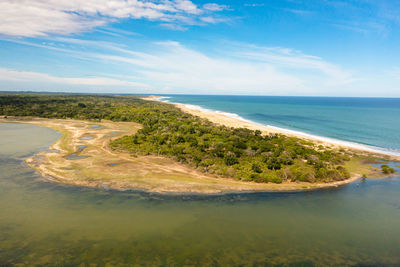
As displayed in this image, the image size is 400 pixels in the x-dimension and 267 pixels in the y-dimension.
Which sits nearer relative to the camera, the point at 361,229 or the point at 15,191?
the point at 361,229

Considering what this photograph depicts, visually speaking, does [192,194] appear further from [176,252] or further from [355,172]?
[355,172]

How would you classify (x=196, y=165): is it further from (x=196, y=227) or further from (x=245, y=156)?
(x=196, y=227)

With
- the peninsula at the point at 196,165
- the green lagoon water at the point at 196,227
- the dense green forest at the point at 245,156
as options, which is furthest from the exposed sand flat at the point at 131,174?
the green lagoon water at the point at 196,227

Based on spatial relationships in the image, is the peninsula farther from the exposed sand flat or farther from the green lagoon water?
the green lagoon water

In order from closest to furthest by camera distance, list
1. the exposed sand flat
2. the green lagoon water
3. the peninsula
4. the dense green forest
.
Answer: the green lagoon water
the exposed sand flat
the peninsula
the dense green forest

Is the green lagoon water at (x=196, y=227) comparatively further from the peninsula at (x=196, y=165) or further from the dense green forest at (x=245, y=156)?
the dense green forest at (x=245, y=156)

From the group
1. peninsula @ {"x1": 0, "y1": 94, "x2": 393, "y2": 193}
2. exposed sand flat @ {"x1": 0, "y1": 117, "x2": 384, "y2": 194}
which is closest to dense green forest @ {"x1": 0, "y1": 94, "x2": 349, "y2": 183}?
peninsula @ {"x1": 0, "y1": 94, "x2": 393, "y2": 193}

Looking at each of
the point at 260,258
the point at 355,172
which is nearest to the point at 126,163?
the point at 260,258

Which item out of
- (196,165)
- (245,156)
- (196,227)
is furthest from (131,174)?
(245,156)
